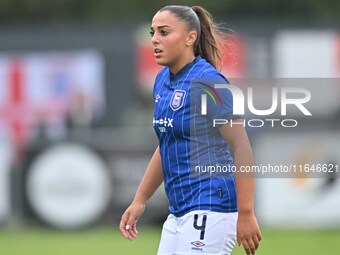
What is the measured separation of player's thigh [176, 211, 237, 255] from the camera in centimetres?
597

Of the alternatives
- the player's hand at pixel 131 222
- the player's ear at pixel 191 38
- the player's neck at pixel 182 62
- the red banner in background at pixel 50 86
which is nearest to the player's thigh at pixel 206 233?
the player's hand at pixel 131 222

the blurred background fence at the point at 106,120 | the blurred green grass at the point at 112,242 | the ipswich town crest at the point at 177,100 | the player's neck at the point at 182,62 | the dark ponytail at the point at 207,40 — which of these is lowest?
the blurred green grass at the point at 112,242

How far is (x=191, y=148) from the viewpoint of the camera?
19.9 feet

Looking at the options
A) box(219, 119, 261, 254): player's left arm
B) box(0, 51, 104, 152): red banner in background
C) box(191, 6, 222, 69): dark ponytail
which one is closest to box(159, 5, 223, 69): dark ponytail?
box(191, 6, 222, 69): dark ponytail

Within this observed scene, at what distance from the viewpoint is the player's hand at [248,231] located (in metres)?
5.77

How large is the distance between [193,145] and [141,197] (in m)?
0.66

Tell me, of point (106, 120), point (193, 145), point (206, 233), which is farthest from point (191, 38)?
point (106, 120)

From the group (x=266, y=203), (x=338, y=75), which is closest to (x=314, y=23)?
(x=338, y=75)

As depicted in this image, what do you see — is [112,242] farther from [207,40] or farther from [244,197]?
[244,197]

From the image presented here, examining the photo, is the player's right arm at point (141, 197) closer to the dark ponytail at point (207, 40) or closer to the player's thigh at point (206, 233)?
the player's thigh at point (206, 233)

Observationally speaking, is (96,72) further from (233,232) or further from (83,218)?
(233,232)

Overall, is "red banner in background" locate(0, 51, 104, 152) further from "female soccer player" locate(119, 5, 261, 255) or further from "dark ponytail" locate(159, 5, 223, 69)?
"female soccer player" locate(119, 5, 261, 255)

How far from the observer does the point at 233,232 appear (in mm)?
6051

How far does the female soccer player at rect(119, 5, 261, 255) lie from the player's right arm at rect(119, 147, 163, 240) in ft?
0.85
